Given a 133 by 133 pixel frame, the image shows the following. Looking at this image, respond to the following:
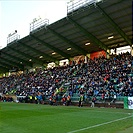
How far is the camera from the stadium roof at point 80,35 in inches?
1104

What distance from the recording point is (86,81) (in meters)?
34.5

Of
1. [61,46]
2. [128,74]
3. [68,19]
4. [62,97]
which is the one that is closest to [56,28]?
[68,19]

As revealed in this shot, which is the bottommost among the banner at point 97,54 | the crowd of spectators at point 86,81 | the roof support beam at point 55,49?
the crowd of spectators at point 86,81

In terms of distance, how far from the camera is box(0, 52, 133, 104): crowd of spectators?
1141 inches

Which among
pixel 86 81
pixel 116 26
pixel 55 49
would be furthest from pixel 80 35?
pixel 55 49

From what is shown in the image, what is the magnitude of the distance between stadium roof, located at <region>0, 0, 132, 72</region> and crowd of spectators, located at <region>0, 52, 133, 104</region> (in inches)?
100

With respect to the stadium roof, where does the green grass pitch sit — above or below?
below

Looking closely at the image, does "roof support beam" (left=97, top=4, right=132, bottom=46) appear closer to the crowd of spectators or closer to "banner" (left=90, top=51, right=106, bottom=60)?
the crowd of spectators

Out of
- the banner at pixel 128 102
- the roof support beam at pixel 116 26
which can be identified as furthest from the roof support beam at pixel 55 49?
the banner at pixel 128 102

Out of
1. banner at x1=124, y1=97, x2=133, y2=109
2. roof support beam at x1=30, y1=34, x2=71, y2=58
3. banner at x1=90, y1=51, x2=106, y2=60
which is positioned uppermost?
roof support beam at x1=30, y1=34, x2=71, y2=58

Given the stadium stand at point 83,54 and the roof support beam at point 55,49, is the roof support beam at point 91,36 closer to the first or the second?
the stadium stand at point 83,54

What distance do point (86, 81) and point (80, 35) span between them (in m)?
6.63

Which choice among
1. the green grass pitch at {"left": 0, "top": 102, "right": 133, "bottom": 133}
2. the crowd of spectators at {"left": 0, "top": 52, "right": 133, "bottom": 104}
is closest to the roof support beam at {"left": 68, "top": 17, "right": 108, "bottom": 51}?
the crowd of spectators at {"left": 0, "top": 52, "right": 133, "bottom": 104}

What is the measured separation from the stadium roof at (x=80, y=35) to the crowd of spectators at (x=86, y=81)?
255cm
